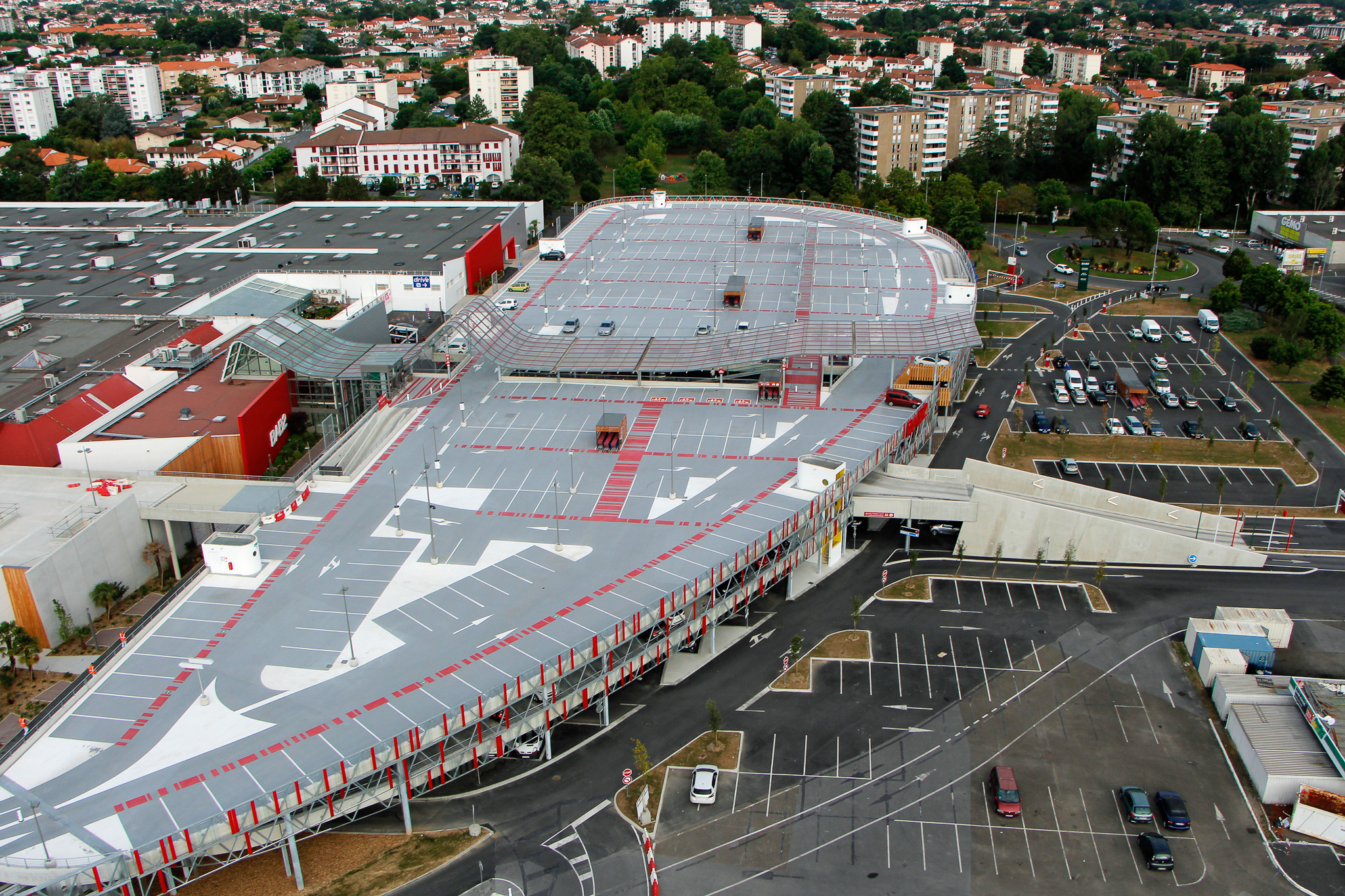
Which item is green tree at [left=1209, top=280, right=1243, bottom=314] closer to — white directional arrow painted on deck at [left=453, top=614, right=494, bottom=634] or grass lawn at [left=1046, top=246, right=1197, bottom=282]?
grass lawn at [left=1046, top=246, right=1197, bottom=282]

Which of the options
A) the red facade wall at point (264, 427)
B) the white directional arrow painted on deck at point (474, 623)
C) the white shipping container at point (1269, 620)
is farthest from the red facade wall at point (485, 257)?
the white shipping container at point (1269, 620)

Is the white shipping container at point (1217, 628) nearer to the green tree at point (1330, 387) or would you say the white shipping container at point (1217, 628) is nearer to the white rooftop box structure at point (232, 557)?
the green tree at point (1330, 387)

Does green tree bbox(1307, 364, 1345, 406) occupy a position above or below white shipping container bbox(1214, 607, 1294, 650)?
above

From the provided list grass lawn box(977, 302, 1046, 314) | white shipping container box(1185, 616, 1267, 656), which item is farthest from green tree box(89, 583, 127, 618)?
grass lawn box(977, 302, 1046, 314)

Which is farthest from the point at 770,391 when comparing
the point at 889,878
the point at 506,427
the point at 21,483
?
the point at 21,483

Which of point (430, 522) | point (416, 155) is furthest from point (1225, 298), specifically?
point (416, 155)

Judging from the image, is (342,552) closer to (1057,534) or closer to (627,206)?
(1057,534)
